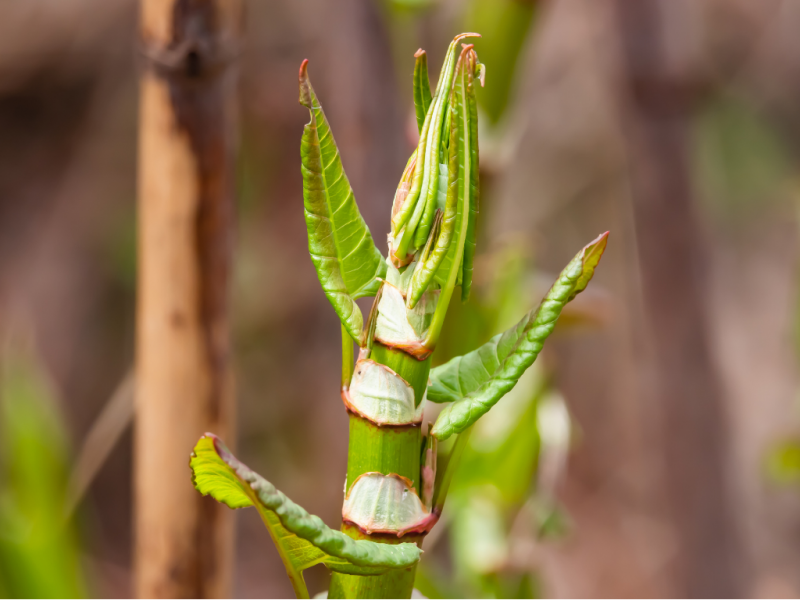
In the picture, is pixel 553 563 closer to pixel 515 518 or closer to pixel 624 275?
pixel 624 275

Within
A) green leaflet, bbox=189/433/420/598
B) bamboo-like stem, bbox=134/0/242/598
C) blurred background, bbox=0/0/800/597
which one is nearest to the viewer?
green leaflet, bbox=189/433/420/598

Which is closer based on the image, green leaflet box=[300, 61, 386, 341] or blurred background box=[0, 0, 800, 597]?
green leaflet box=[300, 61, 386, 341]

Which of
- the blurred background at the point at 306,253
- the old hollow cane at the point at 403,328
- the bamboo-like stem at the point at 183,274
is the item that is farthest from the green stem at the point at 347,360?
the blurred background at the point at 306,253

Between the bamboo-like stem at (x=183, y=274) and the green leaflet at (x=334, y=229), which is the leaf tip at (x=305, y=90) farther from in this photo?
the bamboo-like stem at (x=183, y=274)

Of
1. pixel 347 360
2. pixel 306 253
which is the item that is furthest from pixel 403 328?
pixel 306 253

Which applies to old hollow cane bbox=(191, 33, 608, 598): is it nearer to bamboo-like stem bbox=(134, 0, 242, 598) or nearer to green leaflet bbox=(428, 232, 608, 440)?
green leaflet bbox=(428, 232, 608, 440)

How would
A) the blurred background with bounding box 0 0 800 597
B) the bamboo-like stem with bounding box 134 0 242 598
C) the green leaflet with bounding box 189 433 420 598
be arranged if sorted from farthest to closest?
the blurred background with bounding box 0 0 800 597
the bamboo-like stem with bounding box 134 0 242 598
the green leaflet with bounding box 189 433 420 598

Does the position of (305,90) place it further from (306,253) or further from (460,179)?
(306,253)

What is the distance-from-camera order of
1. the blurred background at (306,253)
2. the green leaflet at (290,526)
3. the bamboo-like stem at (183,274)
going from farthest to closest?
the blurred background at (306,253)
the bamboo-like stem at (183,274)
the green leaflet at (290,526)

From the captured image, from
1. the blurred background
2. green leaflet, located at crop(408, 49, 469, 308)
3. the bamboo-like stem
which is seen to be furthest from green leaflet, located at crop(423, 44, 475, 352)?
the blurred background
